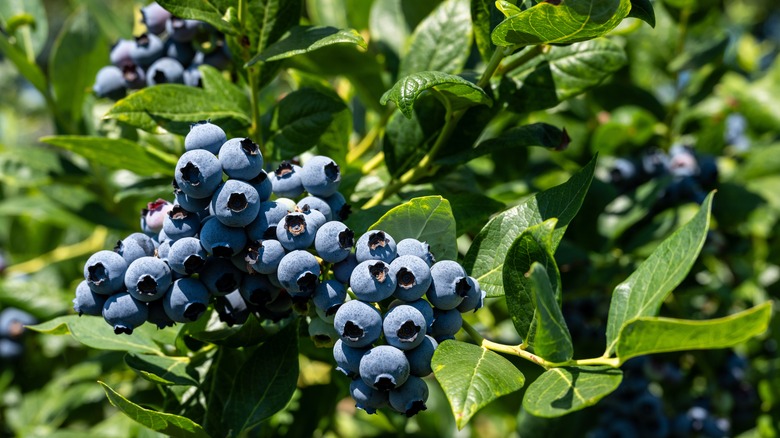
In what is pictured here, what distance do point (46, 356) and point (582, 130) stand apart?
85.0 inches

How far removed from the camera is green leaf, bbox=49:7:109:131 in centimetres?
223

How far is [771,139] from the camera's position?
9.18 ft

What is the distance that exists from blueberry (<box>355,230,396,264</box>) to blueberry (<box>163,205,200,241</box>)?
0.30 metres

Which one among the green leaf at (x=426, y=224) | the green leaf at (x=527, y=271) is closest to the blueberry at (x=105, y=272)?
the green leaf at (x=426, y=224)

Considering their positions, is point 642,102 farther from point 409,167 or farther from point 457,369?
point 457,369

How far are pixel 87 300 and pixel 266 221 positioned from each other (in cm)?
36

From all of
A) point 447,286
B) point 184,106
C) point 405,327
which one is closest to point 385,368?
point 405,327

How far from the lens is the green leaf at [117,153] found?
176 centimetres

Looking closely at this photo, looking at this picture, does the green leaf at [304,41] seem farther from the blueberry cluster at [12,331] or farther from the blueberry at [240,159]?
the blueberry cluster at [12,331]

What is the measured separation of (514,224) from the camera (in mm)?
1393

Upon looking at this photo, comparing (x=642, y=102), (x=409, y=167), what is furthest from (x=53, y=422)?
(x=642, y=102)

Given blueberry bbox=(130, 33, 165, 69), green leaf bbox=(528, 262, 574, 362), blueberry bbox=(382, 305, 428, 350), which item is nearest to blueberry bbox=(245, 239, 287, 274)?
blueberry bbox=(382, 305, 428, 350)

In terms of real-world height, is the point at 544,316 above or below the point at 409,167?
above

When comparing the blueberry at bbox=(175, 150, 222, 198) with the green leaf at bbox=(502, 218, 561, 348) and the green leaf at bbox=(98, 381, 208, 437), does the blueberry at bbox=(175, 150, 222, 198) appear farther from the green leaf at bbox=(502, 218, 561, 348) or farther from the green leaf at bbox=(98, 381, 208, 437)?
the green leaf at bbox=(502, 218, 561, 348)
